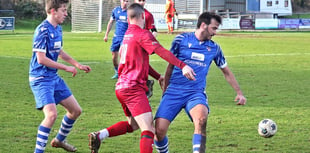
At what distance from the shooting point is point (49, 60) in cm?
678

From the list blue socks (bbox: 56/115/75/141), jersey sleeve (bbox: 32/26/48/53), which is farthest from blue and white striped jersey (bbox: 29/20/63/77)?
blue socks (bbox: 56/115/75/141)

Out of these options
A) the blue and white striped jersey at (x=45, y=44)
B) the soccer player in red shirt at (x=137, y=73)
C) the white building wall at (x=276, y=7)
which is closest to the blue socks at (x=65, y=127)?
the blue and white striped jersey at (x=45, y=44)

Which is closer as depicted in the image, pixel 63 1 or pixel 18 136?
pixel 63 1

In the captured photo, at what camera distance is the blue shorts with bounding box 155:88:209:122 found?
6855 mm

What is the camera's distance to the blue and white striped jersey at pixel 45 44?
689 cm

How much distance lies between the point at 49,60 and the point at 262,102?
6.01 meters

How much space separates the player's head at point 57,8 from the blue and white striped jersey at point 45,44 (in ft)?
0.39

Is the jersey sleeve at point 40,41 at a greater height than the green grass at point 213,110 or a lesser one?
greater

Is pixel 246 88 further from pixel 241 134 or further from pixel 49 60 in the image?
pixel 49 60

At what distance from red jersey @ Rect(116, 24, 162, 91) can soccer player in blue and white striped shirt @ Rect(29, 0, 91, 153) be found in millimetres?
670

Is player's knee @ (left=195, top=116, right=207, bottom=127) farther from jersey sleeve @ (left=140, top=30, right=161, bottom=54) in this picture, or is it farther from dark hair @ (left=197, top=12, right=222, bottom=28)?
dark hair @ (left=197, top=12, right=222, bottom=28)

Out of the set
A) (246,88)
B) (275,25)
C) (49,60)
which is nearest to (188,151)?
(49,60)

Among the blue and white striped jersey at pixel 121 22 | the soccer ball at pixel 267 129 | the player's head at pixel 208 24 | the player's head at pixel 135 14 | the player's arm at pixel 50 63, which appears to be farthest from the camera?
the blue and white striped jersey at pixel 121 22

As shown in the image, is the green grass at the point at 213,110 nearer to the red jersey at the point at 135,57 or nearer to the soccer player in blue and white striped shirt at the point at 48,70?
the soccer player in blue and white striped shirt at the point at 48,70
